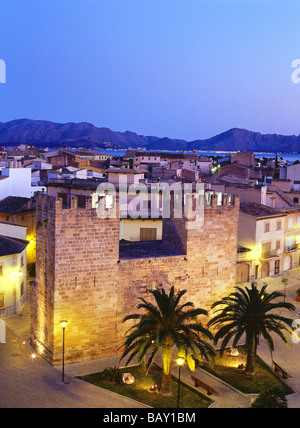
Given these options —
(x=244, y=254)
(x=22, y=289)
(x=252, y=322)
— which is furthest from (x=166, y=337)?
(x=244, y=254)

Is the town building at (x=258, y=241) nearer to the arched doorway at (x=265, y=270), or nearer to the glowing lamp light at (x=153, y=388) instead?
the arched doorway at (x=265, y=270)

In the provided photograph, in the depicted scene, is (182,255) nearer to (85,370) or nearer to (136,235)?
(85,370)

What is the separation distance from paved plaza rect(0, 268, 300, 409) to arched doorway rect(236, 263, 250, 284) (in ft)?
38.9

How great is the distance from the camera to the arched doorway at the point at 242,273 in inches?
1405

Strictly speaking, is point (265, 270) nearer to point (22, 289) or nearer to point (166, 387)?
point (22, 289)

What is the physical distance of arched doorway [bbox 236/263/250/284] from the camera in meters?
35.7

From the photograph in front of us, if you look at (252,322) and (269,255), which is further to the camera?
(269,255)

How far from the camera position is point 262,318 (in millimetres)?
19859

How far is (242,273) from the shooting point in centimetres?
3603

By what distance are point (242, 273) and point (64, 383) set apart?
66.1 ft

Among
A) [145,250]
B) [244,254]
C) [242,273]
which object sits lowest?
[242,273]

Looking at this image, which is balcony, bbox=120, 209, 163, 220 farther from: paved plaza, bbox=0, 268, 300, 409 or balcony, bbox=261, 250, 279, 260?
paved plaza, bbox=0, 268, 300, 409

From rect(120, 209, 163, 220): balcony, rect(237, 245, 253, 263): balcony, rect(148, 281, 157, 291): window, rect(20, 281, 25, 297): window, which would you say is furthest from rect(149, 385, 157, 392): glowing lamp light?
rect(237, 245, 253, 263): balcony
